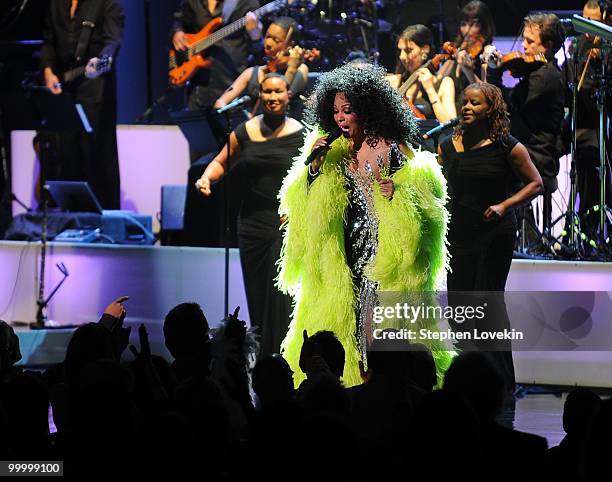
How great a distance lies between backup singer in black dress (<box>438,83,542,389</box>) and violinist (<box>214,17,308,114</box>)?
252cm

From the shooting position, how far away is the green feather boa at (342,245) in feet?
18.4

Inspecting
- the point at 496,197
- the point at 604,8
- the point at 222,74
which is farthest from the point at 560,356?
the point at 222,74

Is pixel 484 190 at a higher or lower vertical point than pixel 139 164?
lower

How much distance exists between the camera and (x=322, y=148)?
572 cm

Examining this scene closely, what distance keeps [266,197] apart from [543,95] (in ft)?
9.20

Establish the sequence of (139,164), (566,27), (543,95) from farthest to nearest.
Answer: (139,164)
(566,27)
(543,95)

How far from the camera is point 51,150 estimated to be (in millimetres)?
11367

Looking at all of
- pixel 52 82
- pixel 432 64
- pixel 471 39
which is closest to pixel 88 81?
pixel 52 82

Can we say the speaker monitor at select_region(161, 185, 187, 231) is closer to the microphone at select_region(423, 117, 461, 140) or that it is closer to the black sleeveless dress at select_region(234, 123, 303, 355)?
the black sleeveless dress at select_region(234, 123, 303, 355)

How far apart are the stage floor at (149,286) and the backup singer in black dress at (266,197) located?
1.46m

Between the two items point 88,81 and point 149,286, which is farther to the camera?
point 88,81

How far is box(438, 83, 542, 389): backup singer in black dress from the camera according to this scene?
7098mm

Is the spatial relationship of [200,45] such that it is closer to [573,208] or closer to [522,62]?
[522,62]

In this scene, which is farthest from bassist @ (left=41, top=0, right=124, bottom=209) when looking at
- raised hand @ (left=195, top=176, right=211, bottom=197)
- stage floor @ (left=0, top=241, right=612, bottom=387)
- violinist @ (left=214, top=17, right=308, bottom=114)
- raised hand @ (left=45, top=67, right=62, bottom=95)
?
raised hand @ (left=195, top=176, right=211, bottom=197)
